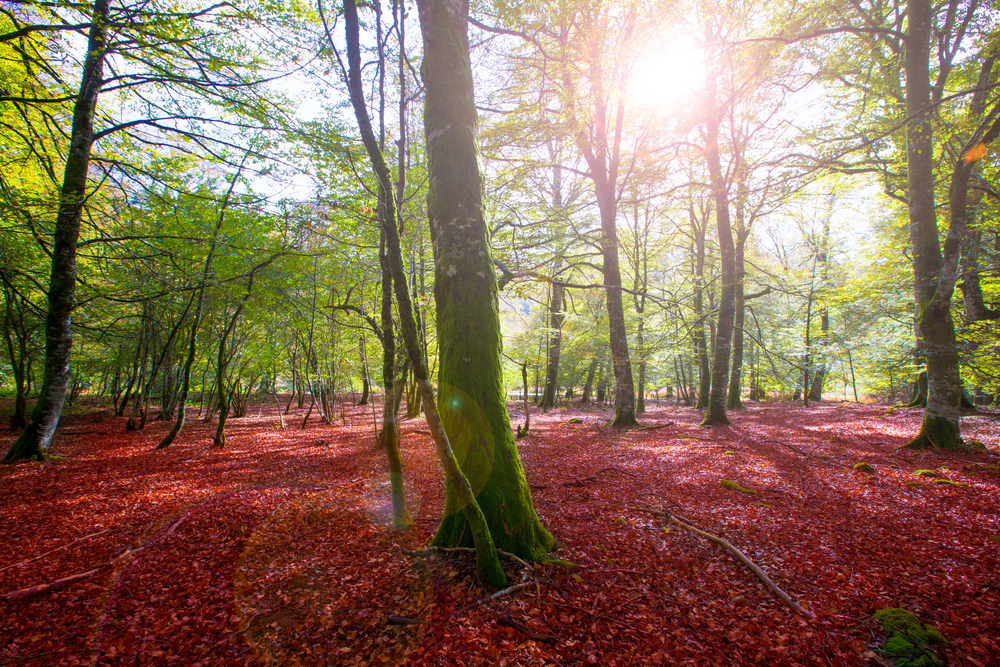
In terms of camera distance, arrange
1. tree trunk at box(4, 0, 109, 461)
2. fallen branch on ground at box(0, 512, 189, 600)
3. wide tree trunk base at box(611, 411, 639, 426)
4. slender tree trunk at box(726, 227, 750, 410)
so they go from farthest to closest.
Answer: slender tree trunk at box(726, 227, 750, 410) < wide tree trunk base at box(611, 411, 639, 426) < tree trunk at box(4, 0, 109, 461) < fallen branch on ground at box(0, 512, 189, 600)

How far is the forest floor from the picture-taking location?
2.45 m

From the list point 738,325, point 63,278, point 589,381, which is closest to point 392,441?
point 63,278

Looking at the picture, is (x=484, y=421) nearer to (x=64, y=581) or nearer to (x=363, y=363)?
(x=64, y=581)

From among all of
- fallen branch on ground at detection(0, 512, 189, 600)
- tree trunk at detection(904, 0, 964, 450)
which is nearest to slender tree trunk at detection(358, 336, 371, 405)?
fallen branch on ground at detection(0, 512, 189, 600)

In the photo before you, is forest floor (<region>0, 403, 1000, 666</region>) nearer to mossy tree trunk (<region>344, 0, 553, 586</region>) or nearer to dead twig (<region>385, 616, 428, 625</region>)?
dead twig (<region>385, 616, 428, 625</region>)

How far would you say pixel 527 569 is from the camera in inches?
121

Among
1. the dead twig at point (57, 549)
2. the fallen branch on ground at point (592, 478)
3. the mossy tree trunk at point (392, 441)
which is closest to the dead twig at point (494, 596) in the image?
the mossy tree trunk at point (392, 441)

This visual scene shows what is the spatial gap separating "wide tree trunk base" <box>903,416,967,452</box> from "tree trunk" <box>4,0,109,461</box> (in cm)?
1605

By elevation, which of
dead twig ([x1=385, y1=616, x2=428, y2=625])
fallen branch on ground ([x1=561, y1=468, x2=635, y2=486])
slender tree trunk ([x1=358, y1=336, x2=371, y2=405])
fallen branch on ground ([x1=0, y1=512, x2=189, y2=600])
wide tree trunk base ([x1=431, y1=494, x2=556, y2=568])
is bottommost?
dead twig ([x1=385, y1=616, x2=428, y2=625])

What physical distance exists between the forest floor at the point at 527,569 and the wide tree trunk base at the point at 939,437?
323 mm

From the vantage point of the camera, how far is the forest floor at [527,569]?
2.45 metres

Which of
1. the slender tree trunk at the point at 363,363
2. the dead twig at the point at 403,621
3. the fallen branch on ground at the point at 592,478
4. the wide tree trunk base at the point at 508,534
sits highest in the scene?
the slender tree trunk at the point at 363,363

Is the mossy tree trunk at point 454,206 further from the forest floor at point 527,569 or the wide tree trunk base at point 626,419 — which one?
the wide tree trunk base at point 626,419

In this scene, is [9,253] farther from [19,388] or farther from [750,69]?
[750,69]
